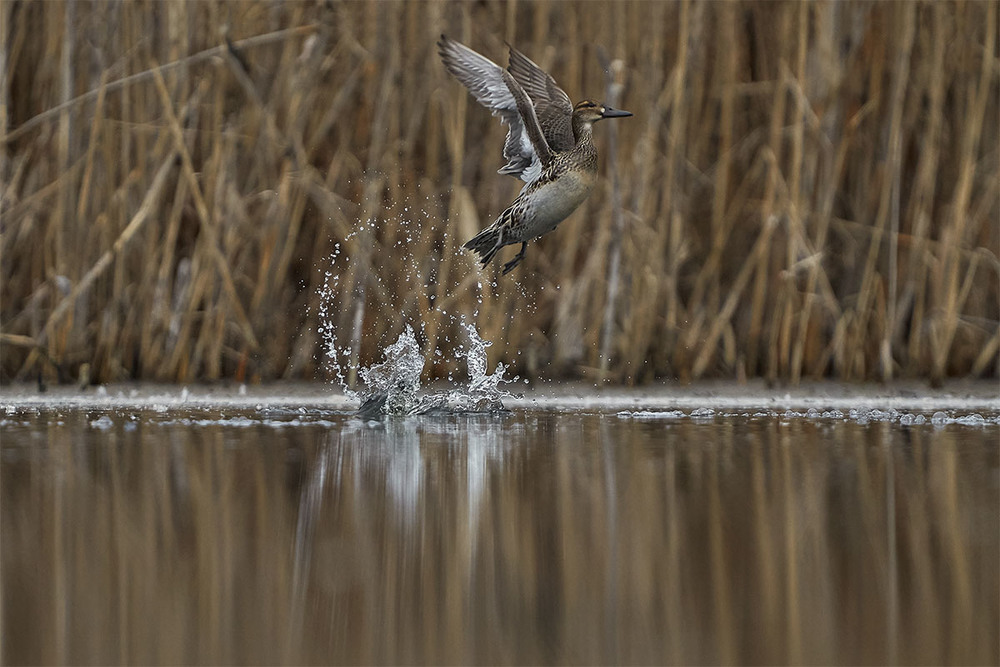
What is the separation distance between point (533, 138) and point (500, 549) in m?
3.44

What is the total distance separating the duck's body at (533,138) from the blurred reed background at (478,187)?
91 centimetres

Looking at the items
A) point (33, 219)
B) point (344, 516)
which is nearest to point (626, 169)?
point (33, 219)

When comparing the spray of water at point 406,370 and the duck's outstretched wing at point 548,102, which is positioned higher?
the duck's outstretched wing at point 548,102

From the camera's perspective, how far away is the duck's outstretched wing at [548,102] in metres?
7.19

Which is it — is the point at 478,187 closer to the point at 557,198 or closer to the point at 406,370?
the point at 406,370

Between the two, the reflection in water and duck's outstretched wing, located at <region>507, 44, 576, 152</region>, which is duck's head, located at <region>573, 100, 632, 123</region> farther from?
the reflection in water

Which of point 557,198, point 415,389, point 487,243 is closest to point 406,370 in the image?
point 415,389

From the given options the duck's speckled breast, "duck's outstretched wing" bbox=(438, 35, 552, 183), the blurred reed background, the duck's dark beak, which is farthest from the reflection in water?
the blurred reed background

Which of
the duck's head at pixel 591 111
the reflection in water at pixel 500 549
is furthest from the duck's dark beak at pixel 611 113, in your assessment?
the reflection in water at pixel 500 549

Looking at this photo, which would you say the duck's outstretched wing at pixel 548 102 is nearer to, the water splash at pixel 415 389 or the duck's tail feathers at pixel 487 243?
the duck's tail feathers at pixel 487 243

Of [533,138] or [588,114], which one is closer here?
[533,138]

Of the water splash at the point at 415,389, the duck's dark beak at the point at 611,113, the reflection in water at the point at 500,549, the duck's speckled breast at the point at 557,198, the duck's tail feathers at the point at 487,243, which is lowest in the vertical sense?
the reflection in water at the point at 500,549

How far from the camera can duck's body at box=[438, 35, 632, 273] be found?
22.6 feet

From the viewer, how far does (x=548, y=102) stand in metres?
7.27
